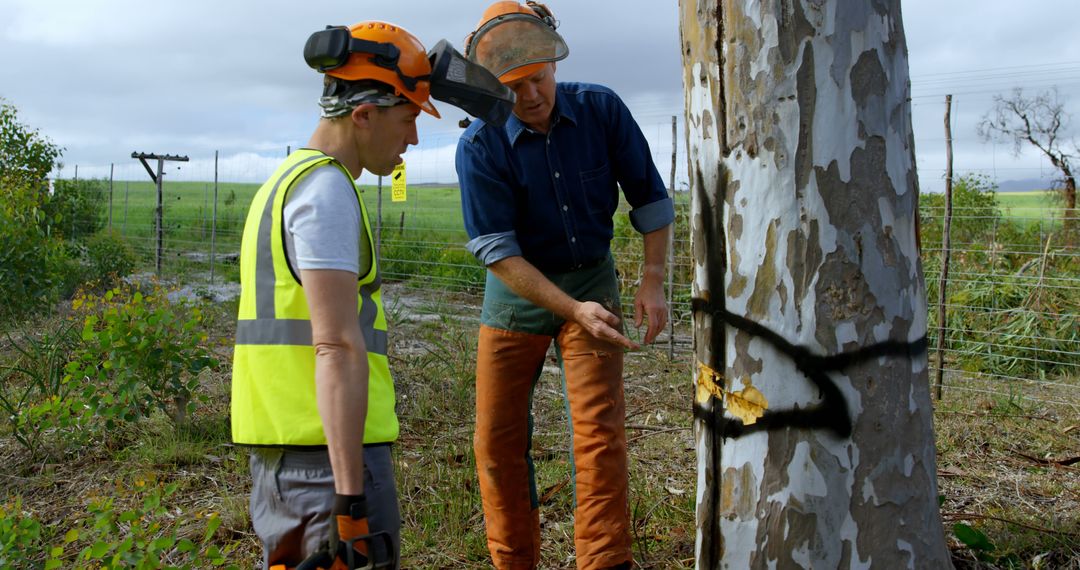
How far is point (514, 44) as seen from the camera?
3066 millimetres

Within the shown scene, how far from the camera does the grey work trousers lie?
2082 mm

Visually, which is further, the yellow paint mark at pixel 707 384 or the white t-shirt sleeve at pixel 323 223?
the yellow paint mark at pixel 707 384

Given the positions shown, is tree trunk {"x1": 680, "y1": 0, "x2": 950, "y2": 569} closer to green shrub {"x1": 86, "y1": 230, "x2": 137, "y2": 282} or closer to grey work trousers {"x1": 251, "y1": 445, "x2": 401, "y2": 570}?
grey work trousers {"x1": 251, "y1": 445, "x2": 401, "y2": 570}

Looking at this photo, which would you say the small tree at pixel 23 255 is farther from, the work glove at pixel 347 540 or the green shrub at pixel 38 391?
the work glove at pixel 347 540

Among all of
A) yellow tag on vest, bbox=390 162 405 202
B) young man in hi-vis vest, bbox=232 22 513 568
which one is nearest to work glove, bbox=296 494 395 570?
young man in hi-vis vest, bbox=232 22 513 568

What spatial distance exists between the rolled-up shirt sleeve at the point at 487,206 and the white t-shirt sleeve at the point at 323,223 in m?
1.18

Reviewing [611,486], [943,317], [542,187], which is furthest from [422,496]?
[943,317]

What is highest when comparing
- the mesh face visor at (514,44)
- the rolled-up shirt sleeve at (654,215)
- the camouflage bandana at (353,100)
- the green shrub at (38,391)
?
the mesh face visor at (514,44)

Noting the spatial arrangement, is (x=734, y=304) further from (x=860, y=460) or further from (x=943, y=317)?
(x=943, y=317)

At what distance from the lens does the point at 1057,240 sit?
9.59 metres

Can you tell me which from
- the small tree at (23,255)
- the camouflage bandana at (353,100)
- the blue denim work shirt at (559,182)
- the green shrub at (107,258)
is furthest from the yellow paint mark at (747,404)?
the green shrub at (107,258)

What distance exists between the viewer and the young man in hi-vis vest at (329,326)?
1938mm

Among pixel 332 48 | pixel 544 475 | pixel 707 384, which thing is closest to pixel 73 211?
pixel 544 475

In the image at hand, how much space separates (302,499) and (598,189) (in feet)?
5.50
